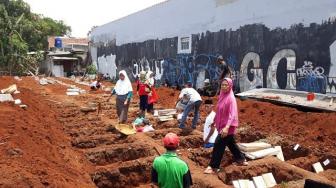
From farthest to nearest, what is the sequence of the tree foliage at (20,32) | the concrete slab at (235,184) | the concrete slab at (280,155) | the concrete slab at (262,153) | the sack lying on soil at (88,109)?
the tree foliage at (20,32) → the sack lying on soil at (88,109) → the concrete slab at (280,155) → the concrete slab at (262,153) → the concrete slab at (235,184)

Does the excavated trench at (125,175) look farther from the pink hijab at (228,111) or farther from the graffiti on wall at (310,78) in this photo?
the graffiti on wall at (310,78)

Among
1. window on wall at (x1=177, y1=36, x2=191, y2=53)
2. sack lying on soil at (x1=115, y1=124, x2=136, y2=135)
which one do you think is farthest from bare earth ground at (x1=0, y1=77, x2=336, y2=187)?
window on wall at (x1=177, y1=36, x2=191, y2=53)

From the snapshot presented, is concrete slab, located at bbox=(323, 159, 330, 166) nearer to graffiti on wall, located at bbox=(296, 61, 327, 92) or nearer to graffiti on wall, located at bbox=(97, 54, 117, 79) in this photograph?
graffiti on wall, located at bbox=(296, 61, 327, 92)

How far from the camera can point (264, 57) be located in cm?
1558

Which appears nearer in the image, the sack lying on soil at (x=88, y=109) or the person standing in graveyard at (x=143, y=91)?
the person standing in graveyard at (x=143, y=91)

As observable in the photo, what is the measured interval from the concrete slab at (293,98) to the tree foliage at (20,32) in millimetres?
25376

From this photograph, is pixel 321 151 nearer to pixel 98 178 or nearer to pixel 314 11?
pixel 98 178

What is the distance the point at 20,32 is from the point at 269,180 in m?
36.1

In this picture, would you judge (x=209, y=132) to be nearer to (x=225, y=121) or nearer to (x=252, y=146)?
(x=252, y=146)

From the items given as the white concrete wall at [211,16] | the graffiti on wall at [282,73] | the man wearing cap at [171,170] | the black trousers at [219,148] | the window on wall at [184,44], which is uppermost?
the white concrete wall at [211,16]

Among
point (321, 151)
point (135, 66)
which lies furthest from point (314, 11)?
point (135, 66)

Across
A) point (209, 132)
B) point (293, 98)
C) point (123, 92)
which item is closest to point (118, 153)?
point (209, 132)

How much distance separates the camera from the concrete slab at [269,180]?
7.00m

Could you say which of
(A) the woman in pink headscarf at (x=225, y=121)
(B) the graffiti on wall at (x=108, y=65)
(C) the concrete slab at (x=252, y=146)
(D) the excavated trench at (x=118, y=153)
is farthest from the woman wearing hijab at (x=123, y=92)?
(B) the graffiti on wall at (x=108, y=65)
